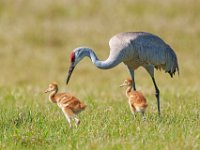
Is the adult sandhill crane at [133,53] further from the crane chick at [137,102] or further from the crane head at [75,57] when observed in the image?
the crane chick at [137,102]

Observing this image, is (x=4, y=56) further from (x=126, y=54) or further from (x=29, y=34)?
(x=126, y=54)

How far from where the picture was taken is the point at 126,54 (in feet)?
31.0

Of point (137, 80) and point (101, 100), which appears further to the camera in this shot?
point (137, 80)

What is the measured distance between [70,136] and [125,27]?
15315 millimetres

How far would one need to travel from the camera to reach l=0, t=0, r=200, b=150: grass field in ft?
23.3

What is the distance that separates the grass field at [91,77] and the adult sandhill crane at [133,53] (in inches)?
24.4

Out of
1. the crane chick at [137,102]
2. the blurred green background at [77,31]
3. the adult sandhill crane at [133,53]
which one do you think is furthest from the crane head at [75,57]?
the blurred green background at [77,31]

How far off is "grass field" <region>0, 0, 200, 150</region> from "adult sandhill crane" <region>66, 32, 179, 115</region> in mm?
620

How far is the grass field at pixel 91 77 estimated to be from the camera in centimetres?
710

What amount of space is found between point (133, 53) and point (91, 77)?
9.09m

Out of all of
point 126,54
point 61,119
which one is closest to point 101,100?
point 126,54

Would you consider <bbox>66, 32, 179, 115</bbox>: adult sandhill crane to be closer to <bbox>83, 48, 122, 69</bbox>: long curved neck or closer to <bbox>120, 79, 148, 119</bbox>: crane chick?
<bbox>83, 48, 122, 69</bbox>: long curved neck

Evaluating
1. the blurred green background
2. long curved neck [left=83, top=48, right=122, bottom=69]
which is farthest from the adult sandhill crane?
the blurred green background

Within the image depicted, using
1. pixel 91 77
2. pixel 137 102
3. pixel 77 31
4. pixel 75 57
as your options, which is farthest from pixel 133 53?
pixel 77 31
